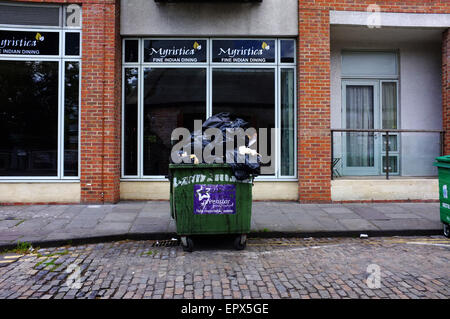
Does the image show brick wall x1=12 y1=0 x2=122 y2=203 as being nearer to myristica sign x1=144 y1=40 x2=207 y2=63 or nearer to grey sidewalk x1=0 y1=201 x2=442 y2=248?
grey sidewalk x1=0 y1=201 x2=442 y2=248

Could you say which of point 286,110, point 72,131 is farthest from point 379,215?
point 72,131

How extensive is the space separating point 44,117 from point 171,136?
3.01 metres

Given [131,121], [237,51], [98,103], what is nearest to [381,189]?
[237,51]

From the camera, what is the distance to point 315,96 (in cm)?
852

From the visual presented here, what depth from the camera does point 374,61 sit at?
32.8 feet

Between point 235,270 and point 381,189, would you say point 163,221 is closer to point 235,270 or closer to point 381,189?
point 235,270

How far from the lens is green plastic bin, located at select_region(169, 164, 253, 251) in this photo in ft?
16.8

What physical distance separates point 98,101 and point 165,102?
158cm

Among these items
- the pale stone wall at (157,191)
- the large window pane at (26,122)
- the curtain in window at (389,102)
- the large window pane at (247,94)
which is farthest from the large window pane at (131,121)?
the curtain in window at (389,102)

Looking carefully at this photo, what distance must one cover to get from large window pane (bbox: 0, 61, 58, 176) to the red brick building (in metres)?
0.02

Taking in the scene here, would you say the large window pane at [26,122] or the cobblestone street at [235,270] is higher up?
the large window pane at [26,122]

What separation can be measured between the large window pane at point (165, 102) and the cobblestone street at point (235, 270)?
3.51 metres

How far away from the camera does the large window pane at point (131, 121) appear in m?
8.73

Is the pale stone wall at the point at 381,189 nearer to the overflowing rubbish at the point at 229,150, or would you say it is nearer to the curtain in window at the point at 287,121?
the curtain in window at the point at 287,121
